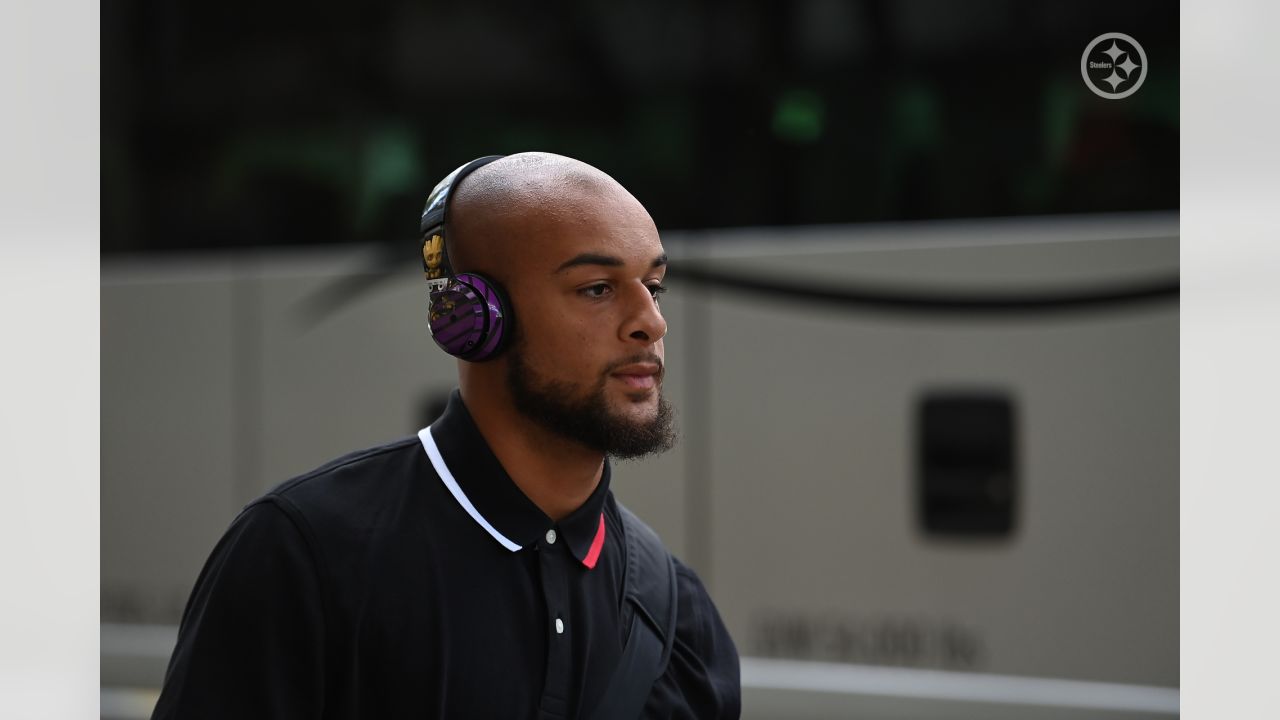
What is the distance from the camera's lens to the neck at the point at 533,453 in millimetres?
1809

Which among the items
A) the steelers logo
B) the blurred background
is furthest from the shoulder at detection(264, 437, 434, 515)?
the blurred background

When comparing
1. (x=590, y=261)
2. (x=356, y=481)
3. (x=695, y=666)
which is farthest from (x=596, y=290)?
(x=695, y=666)

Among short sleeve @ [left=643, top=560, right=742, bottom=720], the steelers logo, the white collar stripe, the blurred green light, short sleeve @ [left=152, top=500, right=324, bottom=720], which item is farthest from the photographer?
the blurred green light

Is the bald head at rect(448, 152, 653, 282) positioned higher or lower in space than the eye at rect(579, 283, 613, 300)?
higher

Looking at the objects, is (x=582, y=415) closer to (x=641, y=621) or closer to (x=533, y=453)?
(x=533, y=453)

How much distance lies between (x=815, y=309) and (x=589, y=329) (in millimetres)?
3155

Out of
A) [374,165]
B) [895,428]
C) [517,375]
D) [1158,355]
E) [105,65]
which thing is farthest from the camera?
[105,65]

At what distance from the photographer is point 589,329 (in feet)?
5.75

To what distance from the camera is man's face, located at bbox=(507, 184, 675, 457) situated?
1.76 m

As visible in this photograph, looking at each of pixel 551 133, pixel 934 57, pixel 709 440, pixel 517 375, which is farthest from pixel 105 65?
pixel 517 375

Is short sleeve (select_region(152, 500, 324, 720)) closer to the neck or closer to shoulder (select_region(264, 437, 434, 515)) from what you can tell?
shoulder (select_region(264, 437, 434, 515))

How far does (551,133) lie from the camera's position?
5.19 meters
